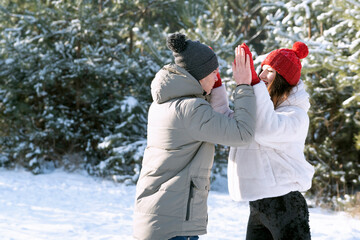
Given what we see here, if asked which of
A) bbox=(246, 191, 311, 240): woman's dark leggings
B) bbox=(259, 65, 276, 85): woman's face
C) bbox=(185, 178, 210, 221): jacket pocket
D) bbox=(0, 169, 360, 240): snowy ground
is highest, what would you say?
bbox=(259, 65, 276, 85): woman's face

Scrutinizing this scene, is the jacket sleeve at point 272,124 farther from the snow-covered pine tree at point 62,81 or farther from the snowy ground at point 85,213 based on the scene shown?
the snow-covered pine tree at point 62,81

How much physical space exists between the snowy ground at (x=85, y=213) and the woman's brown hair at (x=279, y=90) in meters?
2.92

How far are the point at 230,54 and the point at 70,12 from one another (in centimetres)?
382

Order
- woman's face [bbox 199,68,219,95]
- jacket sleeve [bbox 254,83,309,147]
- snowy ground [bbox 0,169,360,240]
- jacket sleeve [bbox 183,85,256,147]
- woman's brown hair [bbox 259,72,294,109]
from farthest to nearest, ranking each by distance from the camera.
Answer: snowy ground [bbox 0,169,360,240] < woman's brown hair [bbox 259,72,294,109] < woman's face [bbox 199,68,219,95] < jacket sleeve [bbox 254,83,309,147] < jacket sleeve [bbox 183,85,256,147]

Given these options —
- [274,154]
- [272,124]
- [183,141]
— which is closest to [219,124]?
[183,141]

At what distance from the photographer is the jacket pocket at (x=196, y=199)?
6.19 feet

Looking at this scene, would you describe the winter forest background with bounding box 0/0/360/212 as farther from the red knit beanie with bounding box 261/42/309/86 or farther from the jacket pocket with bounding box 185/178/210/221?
the jacket pocket with bounding box 185/178/210/221

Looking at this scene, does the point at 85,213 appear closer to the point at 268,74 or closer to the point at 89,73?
the point at 89,73

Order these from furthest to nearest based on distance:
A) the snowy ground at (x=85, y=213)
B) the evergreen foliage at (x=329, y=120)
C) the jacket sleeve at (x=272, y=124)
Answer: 1. the evergreen foliage at (x=329, y=120)
2. the snowy ground at (x=85, y=213)
3. the jacket sleeve at (x=272, y=124)

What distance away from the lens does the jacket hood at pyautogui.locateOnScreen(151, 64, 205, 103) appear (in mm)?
1915

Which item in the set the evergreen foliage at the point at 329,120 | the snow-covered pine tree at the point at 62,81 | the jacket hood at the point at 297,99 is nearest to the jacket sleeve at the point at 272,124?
the jacket hood at the point at 297,99

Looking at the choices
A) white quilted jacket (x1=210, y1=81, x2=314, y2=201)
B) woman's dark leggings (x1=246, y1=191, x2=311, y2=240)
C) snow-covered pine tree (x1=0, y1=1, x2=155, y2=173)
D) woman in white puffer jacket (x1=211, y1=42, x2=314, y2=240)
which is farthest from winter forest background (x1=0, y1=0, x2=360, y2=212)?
woman's dark leggings (x1=246, y1=191, x2=311, y2=240)

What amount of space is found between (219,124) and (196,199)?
38cm

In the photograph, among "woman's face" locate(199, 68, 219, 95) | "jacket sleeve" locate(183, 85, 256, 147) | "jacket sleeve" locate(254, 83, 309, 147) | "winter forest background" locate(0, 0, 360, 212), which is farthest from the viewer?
"winter forest background" locate(0, 0, 360, 212)
